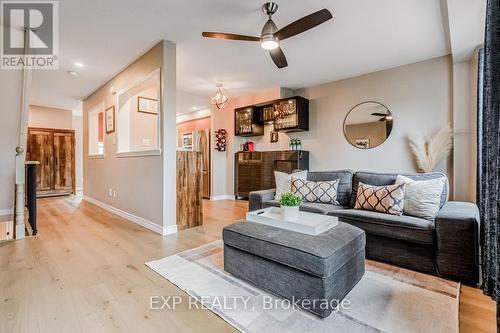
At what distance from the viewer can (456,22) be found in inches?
98.2

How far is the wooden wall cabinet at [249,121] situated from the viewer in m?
5.95

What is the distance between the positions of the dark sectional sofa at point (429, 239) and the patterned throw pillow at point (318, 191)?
400mm

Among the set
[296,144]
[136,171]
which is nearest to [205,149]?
[296,144]

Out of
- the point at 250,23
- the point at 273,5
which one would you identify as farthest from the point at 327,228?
the point at 250,23

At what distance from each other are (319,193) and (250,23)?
226 cm

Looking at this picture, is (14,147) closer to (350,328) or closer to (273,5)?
(273,5)

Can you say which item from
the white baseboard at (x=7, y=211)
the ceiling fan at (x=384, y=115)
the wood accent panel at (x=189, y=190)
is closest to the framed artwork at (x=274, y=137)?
the ceiling fan at (x=384, y=115)

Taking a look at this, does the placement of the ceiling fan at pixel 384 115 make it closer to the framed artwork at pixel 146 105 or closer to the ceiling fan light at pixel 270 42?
the ceiling fan light at pixel 270 42

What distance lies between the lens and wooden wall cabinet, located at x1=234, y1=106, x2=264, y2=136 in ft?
19.5

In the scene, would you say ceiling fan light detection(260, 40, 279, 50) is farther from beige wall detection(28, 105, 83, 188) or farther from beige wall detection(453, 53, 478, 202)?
beige wall detection(28, 105, 83, 188)

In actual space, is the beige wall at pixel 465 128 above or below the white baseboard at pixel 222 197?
above

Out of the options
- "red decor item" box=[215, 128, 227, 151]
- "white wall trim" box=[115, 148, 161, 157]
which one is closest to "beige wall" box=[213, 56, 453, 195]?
"red decor item" box=[215, 128, 227, 151]

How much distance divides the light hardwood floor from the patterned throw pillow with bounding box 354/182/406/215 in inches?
33.0

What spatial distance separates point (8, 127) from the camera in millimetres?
3061
